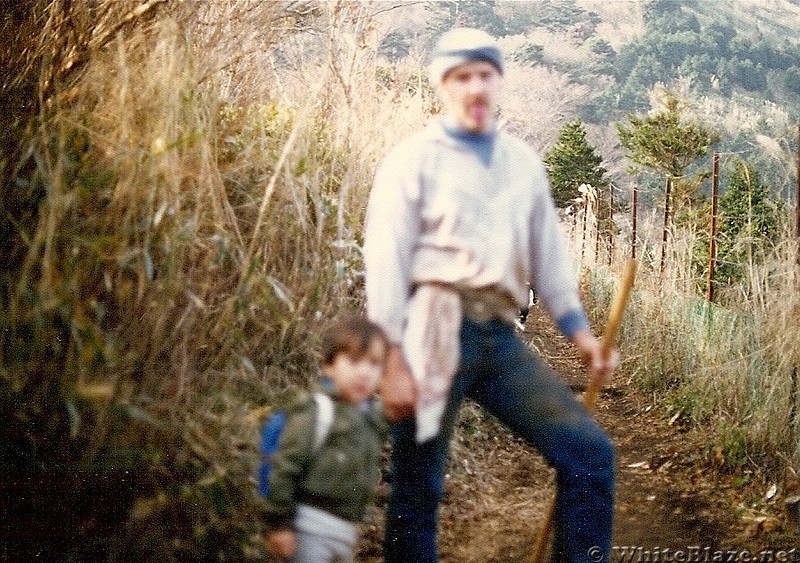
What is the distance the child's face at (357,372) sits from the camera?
1746 mm

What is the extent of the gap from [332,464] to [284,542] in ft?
0.64

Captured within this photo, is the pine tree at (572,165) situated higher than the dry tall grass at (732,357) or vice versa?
the pine tree at (572,165)

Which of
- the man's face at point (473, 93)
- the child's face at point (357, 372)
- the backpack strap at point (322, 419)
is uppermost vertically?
the man's face at point (473, 93)

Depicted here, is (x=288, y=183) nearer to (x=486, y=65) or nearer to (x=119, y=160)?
(x=119, y=160)

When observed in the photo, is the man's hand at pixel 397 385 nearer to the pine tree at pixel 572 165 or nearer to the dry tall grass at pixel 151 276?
the dry tall grass at pixel 151 276

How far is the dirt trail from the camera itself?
9.79 feet

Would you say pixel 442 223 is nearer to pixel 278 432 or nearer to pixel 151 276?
pixel 278 432

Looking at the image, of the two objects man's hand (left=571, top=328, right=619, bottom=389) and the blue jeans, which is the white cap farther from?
man's hand (left=571, top=328, right=619, bottom=389)

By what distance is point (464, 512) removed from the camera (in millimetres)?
3299

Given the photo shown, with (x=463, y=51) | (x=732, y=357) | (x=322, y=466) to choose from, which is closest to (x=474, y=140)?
(x=463, y=51)

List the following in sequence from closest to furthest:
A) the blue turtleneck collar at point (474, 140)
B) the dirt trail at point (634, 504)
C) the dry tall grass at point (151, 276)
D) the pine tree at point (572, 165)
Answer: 1. the dry tall grass at point (151, 276)
2. the blue turtleneck collar at point (474, 140)
3. the dirt trail at point (634, 504)
4. the pine tree at point (572, 165)

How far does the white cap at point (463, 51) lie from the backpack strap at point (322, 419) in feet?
2.88

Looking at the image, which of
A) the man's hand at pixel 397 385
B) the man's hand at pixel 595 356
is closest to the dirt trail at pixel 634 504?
the man's hand at pixel 397 385

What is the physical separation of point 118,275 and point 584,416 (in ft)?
4.29
